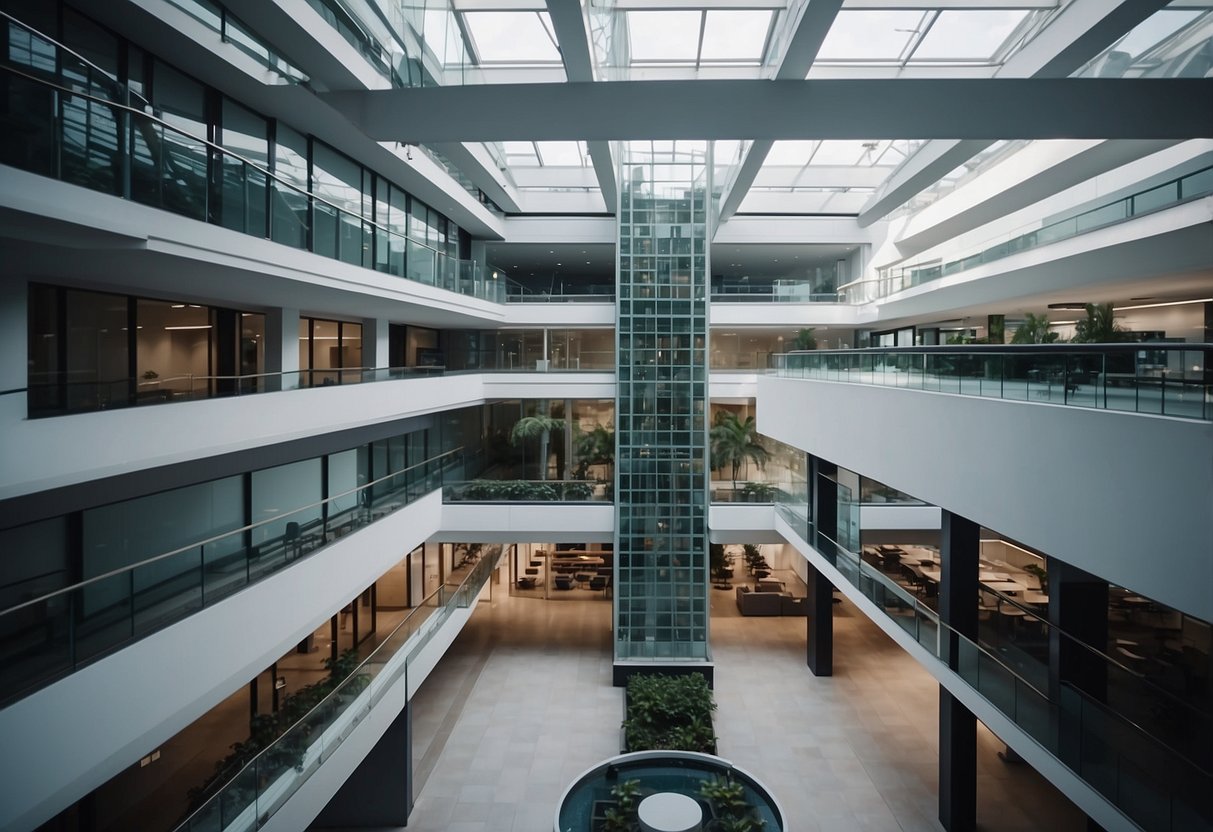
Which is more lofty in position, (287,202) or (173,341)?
(287,202)

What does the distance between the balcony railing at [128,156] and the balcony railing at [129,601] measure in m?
Result: 3.41

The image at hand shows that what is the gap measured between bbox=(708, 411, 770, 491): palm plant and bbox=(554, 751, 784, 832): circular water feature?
10.8m

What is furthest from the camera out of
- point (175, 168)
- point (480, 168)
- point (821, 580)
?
point (821, 580)

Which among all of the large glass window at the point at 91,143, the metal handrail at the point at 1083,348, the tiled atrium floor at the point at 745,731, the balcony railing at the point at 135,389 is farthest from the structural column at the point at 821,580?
the large glass window at the point at 91,143

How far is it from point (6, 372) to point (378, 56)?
5.93 metres

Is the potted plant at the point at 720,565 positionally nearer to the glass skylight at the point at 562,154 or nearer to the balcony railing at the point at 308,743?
the balcony railing at the point at 308,743

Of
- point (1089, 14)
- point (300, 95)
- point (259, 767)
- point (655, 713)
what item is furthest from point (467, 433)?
point (1089, 14)

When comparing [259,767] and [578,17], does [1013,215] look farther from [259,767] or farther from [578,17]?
[259,767]

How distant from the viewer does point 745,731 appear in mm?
14430

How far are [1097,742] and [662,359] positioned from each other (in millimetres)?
13839

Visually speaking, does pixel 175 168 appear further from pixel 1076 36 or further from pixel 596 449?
pixel 596 449

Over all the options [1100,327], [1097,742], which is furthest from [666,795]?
[1100,327]

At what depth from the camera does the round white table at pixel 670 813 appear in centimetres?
982

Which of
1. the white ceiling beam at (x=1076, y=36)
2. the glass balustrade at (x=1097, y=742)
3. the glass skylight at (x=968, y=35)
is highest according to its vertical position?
the glass skylight at (x=968, y=35)
